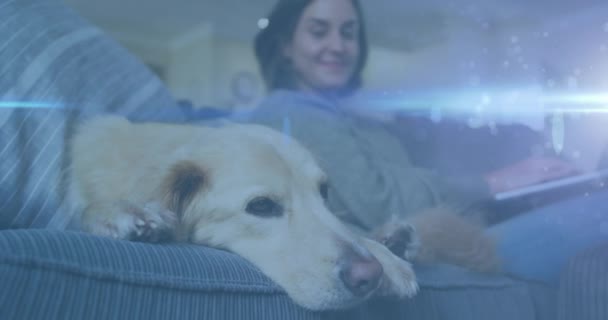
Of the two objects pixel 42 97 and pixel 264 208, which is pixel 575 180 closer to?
pixel 264 208

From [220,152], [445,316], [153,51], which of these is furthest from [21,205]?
[153,51]

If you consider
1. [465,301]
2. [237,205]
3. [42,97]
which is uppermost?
[42,97]

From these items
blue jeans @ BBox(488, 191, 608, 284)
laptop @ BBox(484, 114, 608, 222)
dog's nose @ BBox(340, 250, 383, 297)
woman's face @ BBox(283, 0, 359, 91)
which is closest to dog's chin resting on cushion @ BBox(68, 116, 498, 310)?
dog's nose @ BBox(340, 250, 383, 297)

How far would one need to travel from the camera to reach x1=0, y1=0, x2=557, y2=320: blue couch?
482 millimetres

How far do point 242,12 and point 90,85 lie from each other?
161 cm

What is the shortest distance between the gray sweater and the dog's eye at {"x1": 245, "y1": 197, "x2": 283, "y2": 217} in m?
0.25

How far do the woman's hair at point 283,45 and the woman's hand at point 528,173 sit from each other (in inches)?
20.2

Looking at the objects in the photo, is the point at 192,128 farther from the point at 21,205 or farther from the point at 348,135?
the point at 348,135

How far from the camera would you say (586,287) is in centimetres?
74

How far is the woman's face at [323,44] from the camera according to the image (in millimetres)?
1521

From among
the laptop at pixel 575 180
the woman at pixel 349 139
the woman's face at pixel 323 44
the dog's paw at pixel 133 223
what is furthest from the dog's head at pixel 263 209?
the woman's face at pixel 323 44

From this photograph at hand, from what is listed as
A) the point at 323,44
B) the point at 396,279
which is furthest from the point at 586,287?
the point at 323,44

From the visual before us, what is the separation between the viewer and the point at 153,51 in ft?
11.7

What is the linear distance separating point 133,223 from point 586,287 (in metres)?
0.61
